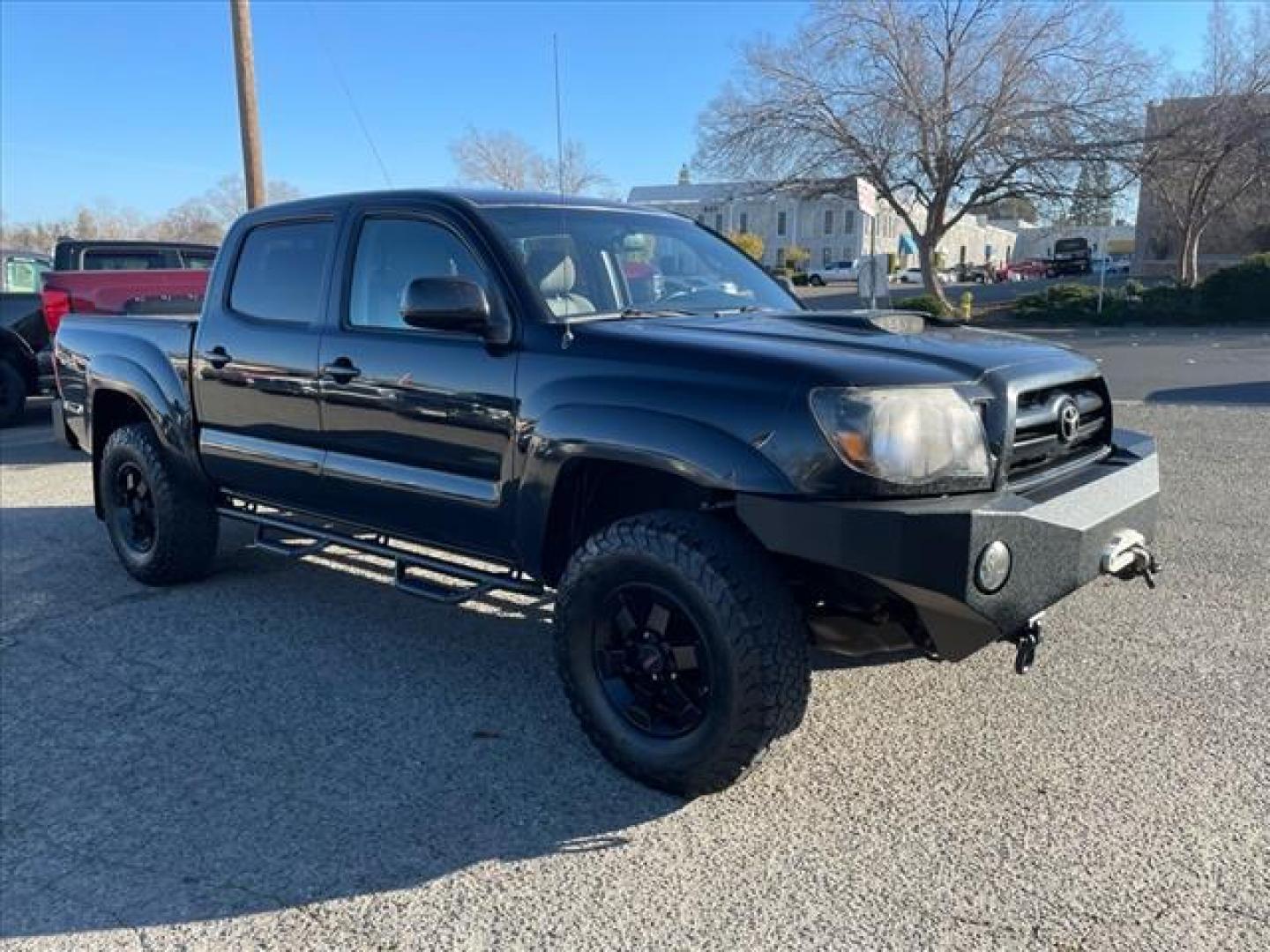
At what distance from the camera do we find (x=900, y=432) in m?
2.86

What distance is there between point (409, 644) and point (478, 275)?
1.74 meters

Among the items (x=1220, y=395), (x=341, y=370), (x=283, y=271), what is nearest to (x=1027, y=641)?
(x=341, y=370)

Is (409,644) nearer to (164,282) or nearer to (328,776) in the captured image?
(328,776)

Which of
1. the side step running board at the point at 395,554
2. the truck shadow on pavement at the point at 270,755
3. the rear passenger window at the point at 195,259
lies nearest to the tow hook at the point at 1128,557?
the truck shadow on pavement at the point at 270,755

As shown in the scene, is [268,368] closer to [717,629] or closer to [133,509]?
[133,509]

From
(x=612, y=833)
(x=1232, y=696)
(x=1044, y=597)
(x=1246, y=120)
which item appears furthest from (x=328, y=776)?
(x=1246, y=120)

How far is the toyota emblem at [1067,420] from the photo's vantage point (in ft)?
11.0

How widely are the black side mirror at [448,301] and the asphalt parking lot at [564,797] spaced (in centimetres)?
147

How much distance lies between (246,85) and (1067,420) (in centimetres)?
1292

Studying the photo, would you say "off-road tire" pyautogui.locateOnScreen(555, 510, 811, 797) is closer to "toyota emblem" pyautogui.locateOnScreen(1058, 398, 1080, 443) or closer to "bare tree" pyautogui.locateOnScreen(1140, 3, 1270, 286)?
"toyota emblem" pyautogui.locateOnScreen(1058, 398, 1080, 443)

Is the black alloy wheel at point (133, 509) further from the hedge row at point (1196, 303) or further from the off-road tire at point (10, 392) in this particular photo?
the hedge row at point (1196, 303)

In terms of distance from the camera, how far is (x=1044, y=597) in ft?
9.81

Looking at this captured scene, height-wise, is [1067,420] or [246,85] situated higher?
[246,85]

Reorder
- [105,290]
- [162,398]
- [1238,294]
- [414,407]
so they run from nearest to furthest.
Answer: [414,407] < [162,398] < [105,290] < [1238,294]
